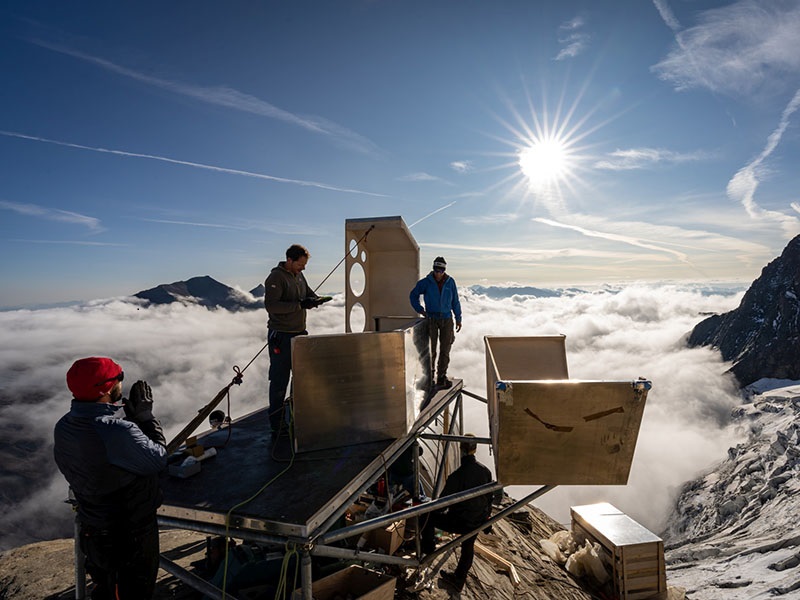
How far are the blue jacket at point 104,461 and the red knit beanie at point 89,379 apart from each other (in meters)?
0.09

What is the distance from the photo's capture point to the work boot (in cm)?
677

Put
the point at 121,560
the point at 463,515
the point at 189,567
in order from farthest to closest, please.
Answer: the point at 189,567 < the point at 463,515 < the point at 121,560

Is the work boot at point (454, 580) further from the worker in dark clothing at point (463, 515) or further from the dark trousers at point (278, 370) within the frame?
the dark trousers at point (278, 370)

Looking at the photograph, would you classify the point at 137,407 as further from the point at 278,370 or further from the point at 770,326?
the point at 770,326

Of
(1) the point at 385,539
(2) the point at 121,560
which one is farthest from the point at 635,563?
(2) the point at 121,560

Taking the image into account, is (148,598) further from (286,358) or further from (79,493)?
(286,358)

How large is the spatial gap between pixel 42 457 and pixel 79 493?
168899 mm

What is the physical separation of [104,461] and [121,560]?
1.02m

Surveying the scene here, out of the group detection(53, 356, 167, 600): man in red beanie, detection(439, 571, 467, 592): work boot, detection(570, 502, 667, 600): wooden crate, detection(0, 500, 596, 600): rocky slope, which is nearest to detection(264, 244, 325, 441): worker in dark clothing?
detection(53, 356, 167, 600): man in red beanie

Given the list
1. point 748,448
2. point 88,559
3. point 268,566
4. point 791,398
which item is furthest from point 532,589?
point 791,398

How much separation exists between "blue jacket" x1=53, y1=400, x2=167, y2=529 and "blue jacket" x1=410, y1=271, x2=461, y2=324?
5813mm

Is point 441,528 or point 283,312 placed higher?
point 283,312

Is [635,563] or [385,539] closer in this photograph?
[385,539]

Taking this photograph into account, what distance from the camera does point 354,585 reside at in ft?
16.8
